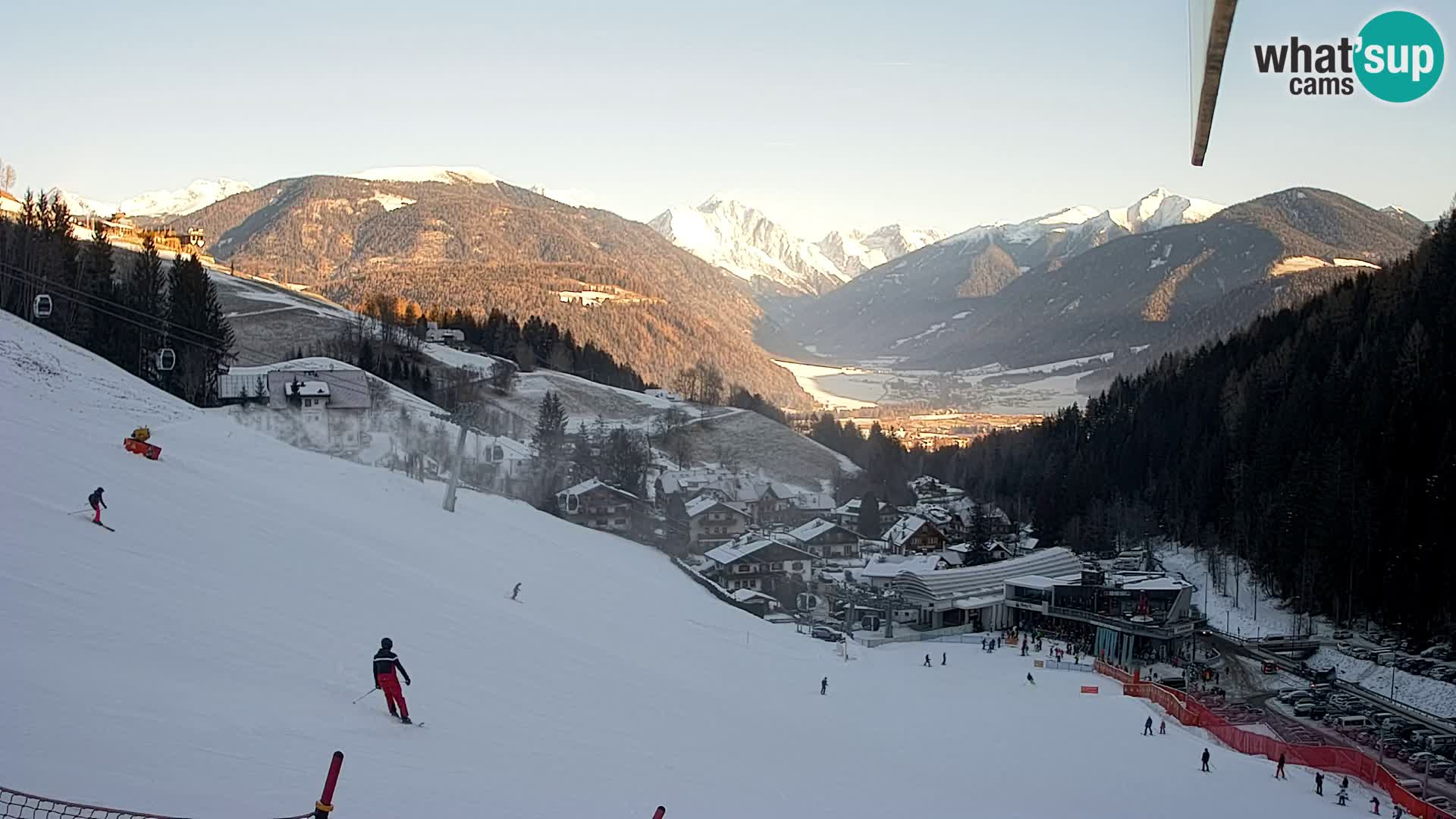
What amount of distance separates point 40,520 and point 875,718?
14.2 m

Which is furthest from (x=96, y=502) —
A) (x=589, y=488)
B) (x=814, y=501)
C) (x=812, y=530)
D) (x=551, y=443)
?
(x=814, y=501)

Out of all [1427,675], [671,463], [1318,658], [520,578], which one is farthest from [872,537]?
[520,578]

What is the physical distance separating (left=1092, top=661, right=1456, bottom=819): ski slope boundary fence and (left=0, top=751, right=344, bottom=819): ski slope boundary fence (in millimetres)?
20779

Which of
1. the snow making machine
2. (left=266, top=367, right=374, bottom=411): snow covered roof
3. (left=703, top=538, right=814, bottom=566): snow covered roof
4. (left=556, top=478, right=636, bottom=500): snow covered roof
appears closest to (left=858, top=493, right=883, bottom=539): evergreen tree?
(left=703, top=538, right=814, bottom=566): snow covered roof

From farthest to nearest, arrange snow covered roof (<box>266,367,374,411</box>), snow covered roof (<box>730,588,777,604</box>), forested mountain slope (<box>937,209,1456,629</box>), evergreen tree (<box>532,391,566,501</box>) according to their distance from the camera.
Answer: snow covered roof (<box>266,367,374,411</box>)
evergreen tree (<box>532,391,566,501</box>)
snow covered roof (<box>730,588,777,604</box>)
forested mountain slope (<box>937,209,1456,629</box>)

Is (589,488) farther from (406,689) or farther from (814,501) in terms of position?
(406,689)

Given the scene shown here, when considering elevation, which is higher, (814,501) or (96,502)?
(96,502)

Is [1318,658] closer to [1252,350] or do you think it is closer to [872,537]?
[872,537]

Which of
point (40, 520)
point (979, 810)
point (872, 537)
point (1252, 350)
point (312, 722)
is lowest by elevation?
point (872, 537)

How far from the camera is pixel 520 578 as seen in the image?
73.7 feet

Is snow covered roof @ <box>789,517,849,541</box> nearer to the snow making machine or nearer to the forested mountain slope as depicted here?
the forested mountain slope

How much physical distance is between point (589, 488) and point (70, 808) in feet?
171

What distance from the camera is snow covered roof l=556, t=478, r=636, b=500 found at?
57344 mm

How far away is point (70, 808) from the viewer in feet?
19.2
